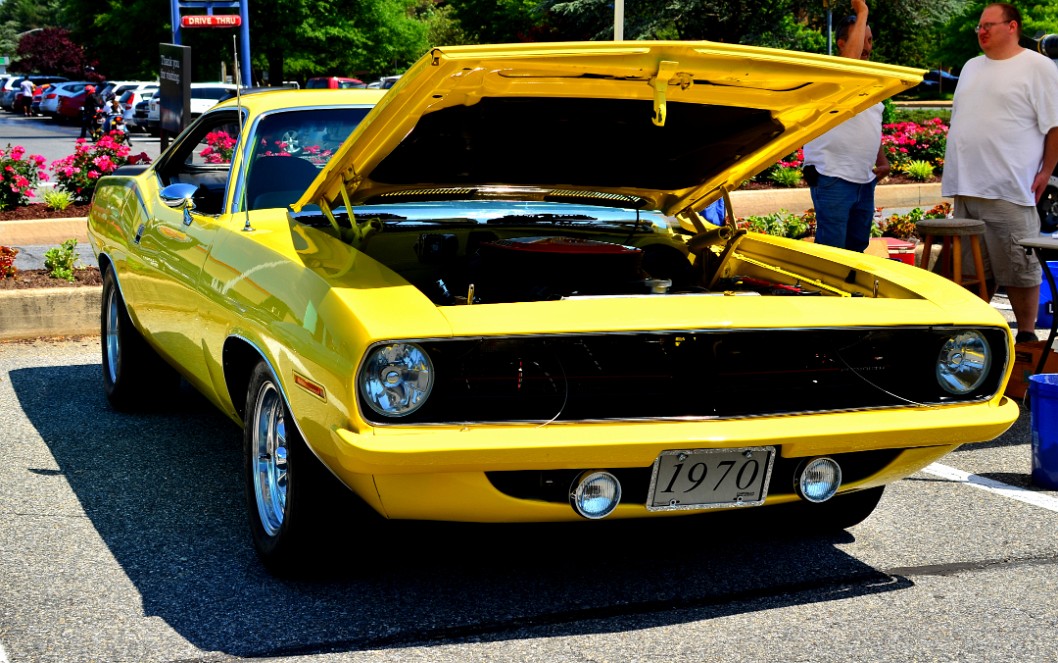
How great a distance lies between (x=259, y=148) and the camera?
15.9ft

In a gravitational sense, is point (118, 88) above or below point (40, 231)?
above

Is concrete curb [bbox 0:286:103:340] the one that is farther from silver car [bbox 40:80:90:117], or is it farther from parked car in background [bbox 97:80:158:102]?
silver car [bbox 40:80:90:117]

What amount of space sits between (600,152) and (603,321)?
147 centimetres

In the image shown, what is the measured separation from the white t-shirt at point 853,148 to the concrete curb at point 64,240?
346 cm

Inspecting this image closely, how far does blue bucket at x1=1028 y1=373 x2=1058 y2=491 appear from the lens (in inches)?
195

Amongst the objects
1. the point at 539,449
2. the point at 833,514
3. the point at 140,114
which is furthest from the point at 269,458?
the point at 140,114

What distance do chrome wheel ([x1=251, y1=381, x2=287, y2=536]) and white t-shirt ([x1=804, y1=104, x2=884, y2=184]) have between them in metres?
4.05

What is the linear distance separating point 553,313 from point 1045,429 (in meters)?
2.56

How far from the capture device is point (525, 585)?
3943mm

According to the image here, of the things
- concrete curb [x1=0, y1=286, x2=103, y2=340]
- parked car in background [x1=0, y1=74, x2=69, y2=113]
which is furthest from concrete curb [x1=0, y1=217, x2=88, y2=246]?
parked car in background [x1=0, y1=74, x2=69, y2=113]

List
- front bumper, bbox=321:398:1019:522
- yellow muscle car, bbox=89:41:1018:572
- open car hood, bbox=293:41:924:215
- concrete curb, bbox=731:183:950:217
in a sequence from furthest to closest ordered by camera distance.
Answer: concrete curb, bbox=731:183:950:217 → open car hood, bbox=293:41:924:215 → yellow muscle car, bbox=89:41:1018:572 → front bumper, bbox=321:398:1019:522

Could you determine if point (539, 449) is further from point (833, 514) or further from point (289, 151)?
point (289, 151)

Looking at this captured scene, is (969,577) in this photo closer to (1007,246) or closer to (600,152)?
(600,152)

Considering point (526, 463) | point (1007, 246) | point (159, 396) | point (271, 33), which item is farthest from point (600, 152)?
point (271, 33)
